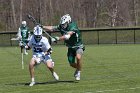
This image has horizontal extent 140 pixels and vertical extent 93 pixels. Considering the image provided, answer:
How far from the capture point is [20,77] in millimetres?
18812

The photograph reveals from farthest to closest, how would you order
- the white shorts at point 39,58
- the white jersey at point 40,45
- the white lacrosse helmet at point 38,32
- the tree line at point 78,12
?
the tree line at point 78,12
the white jersey at point 40,45
the white shorts at point 39,58
the white lacrosse helmet at point 38,32

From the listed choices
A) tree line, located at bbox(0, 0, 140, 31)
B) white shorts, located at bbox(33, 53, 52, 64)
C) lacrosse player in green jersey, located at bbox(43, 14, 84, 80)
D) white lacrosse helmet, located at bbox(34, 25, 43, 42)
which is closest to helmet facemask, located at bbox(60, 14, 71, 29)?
lacrosse player in green jersey, located at bbox(43, 14, 84, 80)

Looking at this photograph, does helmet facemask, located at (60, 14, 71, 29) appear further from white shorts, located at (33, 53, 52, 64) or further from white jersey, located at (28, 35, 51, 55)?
white shorts, located at (33, 53, 52, 64)

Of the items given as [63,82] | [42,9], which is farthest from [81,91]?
[42,9]

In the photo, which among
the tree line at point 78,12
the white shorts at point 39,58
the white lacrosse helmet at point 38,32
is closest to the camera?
the white lacrosse helmet at point 38,32

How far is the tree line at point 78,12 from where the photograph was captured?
82062mm

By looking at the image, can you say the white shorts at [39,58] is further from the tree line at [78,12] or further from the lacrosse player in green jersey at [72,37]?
the tree line at [78,12]

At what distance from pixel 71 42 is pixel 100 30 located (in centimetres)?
4046

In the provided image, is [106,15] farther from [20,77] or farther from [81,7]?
[20,77]

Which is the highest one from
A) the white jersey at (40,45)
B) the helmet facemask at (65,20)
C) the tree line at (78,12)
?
the tree line at (78,12)

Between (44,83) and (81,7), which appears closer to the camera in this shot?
(44,83)

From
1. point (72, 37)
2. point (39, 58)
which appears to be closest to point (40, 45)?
point (39, 58)

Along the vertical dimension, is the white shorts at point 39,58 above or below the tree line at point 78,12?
below

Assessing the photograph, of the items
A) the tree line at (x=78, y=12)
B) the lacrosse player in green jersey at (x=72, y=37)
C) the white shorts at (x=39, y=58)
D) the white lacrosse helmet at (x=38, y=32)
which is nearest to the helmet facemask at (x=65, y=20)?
the lacrosse player in green jersey at (x=72, y=37)
